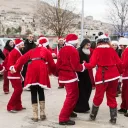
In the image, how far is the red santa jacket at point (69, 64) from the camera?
6.91 meters

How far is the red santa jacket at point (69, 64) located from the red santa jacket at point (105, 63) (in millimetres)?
283

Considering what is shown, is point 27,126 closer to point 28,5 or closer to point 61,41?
point 61,41

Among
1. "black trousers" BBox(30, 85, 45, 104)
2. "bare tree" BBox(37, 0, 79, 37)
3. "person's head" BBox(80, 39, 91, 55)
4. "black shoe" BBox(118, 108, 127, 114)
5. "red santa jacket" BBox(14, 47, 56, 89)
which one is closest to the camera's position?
"red santa jacket" BBox(14, 47, 56, 89)

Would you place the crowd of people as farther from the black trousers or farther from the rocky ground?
the rocky ground

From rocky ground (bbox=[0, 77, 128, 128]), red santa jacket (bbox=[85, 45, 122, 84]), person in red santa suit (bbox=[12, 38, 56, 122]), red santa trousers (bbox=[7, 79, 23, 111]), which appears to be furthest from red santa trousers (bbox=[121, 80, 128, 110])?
red santa trousers (bbox=[7, 79, 23, 111])

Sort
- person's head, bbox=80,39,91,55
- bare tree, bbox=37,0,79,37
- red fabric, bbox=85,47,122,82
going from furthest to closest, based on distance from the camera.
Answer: bare tree, bbox=37,0,79,37
person's head, bbox=80,39,91,55
red fabric, bbox=85,47,122,82

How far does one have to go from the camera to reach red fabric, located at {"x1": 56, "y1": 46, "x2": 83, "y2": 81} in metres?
6.91

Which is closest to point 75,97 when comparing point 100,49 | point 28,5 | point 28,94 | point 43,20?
point 100,49

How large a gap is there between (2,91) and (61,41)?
8.21 feet

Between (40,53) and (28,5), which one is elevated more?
(28,5)

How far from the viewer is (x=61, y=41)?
11367 millimetres

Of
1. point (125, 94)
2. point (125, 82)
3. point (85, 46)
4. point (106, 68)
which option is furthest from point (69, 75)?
point (125, 94)

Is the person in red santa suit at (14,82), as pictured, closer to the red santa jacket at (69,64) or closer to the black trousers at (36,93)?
the black trousers at (36,93)

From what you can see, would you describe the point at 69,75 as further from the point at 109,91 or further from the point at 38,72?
the point at 109,91
